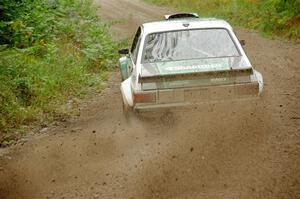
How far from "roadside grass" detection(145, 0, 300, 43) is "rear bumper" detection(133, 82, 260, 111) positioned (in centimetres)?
1057

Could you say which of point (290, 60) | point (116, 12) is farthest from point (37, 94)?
point (116, 12)

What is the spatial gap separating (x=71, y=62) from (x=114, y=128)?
529cm

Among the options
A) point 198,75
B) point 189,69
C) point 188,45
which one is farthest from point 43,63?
point 198,75

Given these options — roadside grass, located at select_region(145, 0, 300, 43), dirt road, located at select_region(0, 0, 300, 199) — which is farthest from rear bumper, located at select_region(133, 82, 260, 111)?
roadside grass, located at select_region(145, 0, 300, 43)

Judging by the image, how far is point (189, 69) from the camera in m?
7.11

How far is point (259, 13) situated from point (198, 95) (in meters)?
15.0

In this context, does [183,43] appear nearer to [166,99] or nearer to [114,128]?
[166,99]

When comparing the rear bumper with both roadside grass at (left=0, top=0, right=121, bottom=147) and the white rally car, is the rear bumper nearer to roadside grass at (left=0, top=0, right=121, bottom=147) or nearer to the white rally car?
the white rally car

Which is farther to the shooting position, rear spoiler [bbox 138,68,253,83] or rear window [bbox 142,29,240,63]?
rear window [bbox 142,29,240,63]

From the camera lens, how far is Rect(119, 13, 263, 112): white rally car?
23.0ft

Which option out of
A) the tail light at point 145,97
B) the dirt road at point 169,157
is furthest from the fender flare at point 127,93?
the dirt road at point 169,157

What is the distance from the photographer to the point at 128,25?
22.7 m

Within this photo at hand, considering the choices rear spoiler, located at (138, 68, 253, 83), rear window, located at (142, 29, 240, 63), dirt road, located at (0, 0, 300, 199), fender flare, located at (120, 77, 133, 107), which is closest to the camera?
dirt road, located at (0, 0, 300, 199)

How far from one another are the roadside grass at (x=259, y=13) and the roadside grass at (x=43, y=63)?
6.11 meters
